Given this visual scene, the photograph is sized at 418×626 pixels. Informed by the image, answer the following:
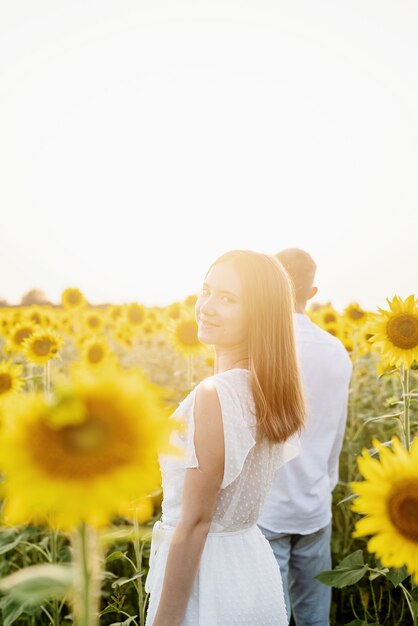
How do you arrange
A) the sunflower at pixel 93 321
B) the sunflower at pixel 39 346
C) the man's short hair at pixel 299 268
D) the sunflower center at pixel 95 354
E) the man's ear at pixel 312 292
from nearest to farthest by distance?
the man's short hair at pixel 299 268, the man's ear at pixel 312 292, the sunflower at pixel 39 346, the sunflower center at pixel 95 354, the sunflower at pixel 93 321

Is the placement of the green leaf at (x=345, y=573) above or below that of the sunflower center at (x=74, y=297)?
below

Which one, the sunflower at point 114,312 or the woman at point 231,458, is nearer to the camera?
the woman at point 231,458

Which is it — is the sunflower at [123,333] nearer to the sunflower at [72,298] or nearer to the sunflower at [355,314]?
the sunflower at [72,298]

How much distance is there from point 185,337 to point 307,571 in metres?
3.26

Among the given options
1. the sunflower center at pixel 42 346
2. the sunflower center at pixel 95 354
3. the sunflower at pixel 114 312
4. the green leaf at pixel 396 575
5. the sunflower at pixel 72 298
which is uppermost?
the sunflower at pixel 72 298

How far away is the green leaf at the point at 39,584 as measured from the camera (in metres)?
0.67

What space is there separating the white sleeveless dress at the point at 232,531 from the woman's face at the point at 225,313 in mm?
130

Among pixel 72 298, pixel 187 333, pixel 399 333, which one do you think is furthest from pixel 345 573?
pixel 72 298

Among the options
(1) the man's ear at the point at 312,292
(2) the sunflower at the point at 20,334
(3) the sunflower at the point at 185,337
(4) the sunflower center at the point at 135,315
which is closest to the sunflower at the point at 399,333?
(1) the man's ear at the point at 312,292

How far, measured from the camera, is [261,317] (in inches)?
80.6

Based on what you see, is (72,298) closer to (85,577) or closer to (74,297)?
(74,297)

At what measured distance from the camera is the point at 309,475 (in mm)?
3166

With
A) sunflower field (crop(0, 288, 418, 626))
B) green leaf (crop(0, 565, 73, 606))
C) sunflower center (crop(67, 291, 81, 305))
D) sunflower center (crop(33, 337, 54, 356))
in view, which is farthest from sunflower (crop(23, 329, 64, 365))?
sunflower center (crop(67, 291, 81, 305))

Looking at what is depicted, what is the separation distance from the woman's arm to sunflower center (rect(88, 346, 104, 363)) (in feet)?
16.3
